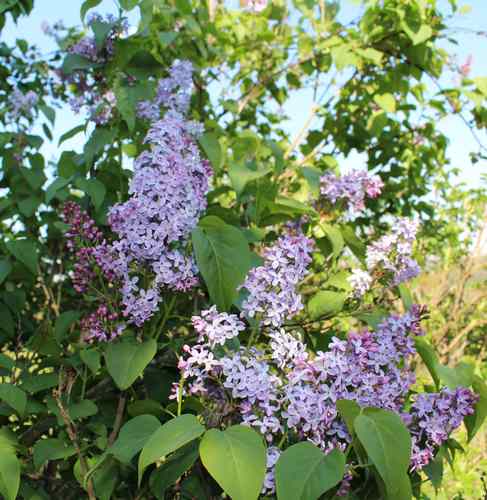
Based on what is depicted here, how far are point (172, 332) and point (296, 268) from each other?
0.75 meters

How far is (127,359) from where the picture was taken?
1.42 meters

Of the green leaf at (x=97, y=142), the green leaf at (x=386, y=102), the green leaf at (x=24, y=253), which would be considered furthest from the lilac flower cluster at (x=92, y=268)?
the green leaf at (x=386, y=102)

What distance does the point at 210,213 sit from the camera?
1.89m

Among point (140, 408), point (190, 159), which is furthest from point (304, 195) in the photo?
point (140, 408)

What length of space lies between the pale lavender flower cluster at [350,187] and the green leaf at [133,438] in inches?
37.9

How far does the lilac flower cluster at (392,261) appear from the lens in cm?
180

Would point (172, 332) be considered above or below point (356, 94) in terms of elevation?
below

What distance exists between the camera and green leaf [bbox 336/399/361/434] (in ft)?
3.77

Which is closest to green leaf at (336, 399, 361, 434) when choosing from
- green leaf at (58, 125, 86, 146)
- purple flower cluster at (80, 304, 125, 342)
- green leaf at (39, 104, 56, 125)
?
purple flower cluster at (80, 304, 125, 342)

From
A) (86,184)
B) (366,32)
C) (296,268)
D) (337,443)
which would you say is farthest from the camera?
(366,32)

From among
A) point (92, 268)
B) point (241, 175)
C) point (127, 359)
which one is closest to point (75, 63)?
point (241, 175)

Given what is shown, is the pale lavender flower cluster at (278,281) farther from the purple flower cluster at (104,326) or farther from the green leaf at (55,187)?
the green leaf at (55,187)

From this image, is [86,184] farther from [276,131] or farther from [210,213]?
[276,131]

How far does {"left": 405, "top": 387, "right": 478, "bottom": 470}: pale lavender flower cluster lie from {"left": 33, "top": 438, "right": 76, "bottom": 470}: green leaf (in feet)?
2.44
